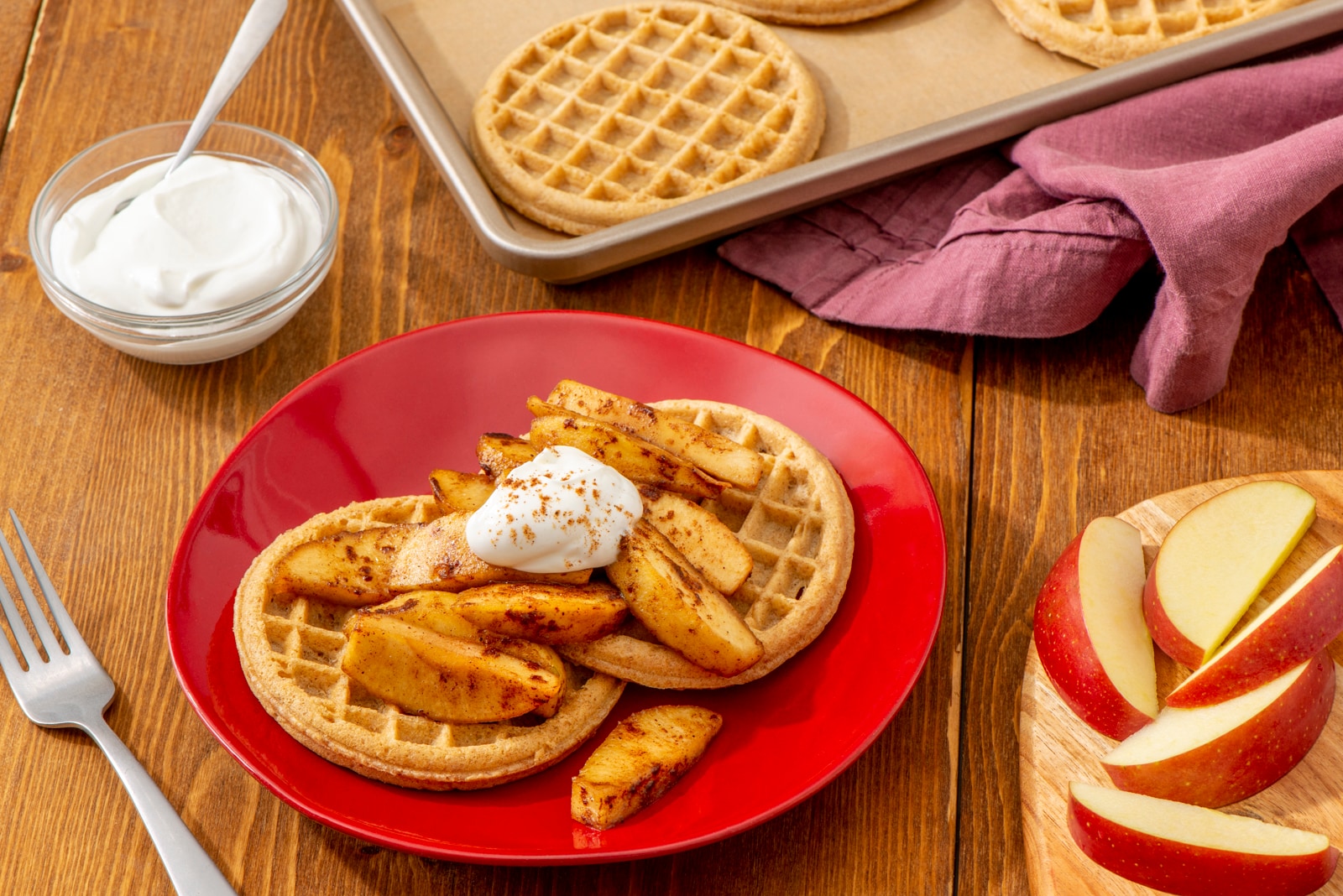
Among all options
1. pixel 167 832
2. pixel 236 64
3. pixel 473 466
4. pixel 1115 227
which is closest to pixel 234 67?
pixel 236 64

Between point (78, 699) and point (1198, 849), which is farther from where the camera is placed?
point (78, 699)

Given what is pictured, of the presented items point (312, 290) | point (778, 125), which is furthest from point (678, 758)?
point (778, 125)

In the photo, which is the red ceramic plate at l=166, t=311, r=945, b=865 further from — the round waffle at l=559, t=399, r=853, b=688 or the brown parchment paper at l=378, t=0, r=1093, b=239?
the brown parchment paper at l=378, t=0, r=1093, b=239

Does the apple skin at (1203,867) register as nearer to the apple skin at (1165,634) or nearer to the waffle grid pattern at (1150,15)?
the apple skin at (1165,634)

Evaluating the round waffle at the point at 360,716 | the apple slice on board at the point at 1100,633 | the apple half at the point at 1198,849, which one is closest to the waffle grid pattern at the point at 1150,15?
the apple slice on board at the point at 1100,633

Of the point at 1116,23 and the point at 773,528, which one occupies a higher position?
the point at 1116,23

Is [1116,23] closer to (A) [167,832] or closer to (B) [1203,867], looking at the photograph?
(B) [1203,867]

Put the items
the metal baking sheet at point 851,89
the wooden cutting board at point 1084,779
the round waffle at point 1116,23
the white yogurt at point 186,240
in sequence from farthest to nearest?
1. the round waffle at point 1116,23
2. the metal baking sheet at point 851,89
3. the white yogurt at point 186,240
4. the wooden cutting board at point 1084,779
